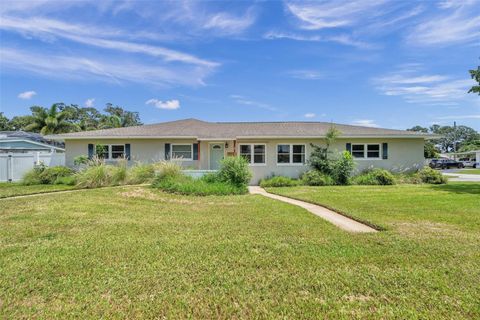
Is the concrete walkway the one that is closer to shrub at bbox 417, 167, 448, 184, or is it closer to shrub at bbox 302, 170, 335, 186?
shrub at bbox 302, 170, 335, 186

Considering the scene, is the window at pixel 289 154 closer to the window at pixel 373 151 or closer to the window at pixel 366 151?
the window at pixel 366 151

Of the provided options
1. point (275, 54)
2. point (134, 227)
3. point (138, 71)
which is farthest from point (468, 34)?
point (138, 71)

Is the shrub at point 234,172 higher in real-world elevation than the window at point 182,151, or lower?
lower

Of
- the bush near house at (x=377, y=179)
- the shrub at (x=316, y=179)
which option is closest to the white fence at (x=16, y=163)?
the shrub at (x=316, y=179)

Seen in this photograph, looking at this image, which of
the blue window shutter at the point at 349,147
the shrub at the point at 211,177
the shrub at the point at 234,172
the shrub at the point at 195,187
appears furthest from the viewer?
the blue window shutter at the point at 349,147

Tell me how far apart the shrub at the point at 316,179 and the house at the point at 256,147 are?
1530 millimetres

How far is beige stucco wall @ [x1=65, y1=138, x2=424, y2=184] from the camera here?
1809cm

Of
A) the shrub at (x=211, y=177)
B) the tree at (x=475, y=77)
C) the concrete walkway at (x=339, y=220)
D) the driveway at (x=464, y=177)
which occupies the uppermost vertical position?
the tree at (x=475, y=77)

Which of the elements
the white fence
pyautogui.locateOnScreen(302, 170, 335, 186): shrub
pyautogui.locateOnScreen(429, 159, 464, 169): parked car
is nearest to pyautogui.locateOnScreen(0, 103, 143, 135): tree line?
the white fence

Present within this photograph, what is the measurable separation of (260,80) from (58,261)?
21298 mm

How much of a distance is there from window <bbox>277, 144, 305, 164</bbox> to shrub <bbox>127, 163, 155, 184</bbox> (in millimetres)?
8196

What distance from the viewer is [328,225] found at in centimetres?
666

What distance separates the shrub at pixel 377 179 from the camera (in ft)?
53.4

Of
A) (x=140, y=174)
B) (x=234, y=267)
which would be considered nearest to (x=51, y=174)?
(x=140, y=174)
